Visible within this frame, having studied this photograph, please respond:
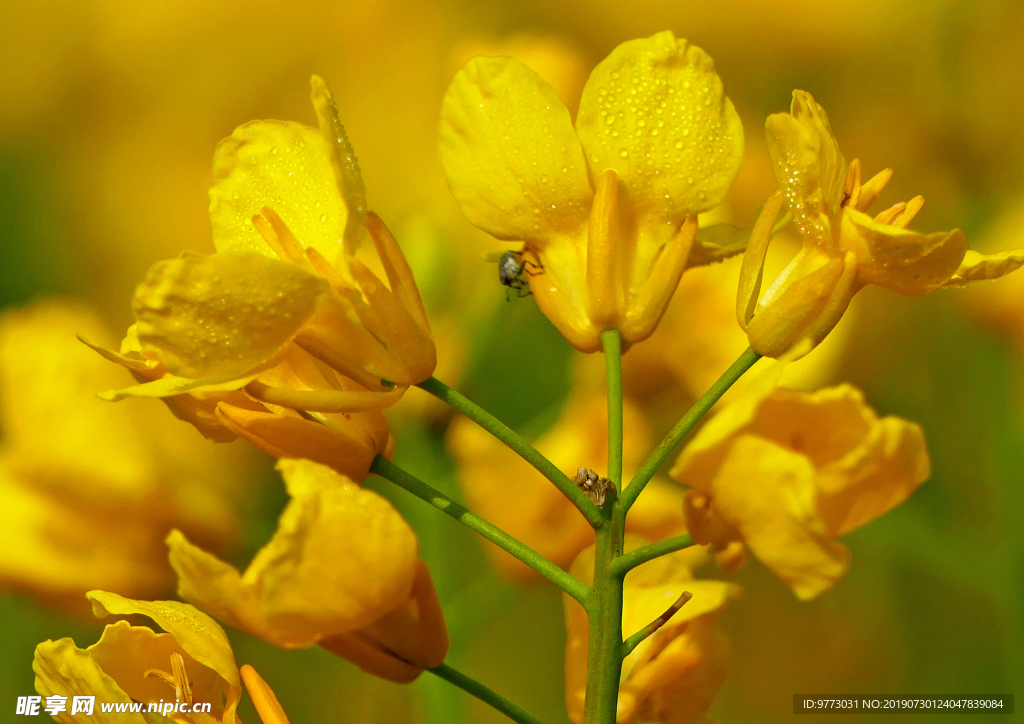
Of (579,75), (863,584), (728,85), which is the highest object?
(728,85)

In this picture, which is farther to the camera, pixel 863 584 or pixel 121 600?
pixel 863 584

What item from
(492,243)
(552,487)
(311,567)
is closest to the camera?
(311,567)

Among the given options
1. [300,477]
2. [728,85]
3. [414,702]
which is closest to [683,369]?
[414,702]

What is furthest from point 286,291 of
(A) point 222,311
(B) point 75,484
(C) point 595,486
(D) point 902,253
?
(B) point 75,484

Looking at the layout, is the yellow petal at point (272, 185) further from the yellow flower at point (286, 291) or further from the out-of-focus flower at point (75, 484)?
the out-of-focus flower at point (75, 484)

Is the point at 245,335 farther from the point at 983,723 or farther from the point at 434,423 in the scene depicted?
the point at 983,723

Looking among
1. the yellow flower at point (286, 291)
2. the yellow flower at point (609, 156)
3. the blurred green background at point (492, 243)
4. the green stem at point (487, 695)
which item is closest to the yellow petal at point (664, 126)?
the yellow flower at point (609, 156)

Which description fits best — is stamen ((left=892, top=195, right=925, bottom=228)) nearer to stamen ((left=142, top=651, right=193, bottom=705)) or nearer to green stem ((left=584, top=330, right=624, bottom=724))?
green stem ((left=584, top=330, right=624, bottom=724))

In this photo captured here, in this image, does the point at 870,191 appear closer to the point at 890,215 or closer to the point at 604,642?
the point at 890,215
